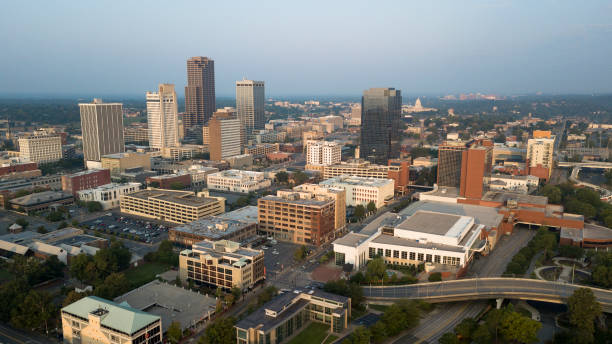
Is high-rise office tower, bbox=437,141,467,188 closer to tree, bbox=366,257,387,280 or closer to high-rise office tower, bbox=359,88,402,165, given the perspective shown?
high-rise office tower, bbox=359,88,402,165

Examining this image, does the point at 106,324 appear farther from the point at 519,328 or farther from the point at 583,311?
the point at 583,311

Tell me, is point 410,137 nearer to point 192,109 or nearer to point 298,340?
point 192,109

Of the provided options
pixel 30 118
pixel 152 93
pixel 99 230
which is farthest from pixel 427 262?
pixel 30 118

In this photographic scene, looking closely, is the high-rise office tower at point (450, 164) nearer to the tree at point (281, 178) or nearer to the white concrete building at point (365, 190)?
the white concrete building at point (365, 190)

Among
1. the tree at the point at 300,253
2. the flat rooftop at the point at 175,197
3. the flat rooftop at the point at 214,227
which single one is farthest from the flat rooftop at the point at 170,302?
the flat rooftop at the point at 175,197

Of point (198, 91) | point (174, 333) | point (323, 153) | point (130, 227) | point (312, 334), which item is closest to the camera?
point (174, 333)

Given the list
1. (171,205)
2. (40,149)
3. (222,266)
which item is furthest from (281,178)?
(40,149)

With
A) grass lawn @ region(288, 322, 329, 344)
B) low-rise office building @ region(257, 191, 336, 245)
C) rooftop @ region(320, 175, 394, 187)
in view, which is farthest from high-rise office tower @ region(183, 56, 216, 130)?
grass lawn @ region(288, 322, 329, 344)
